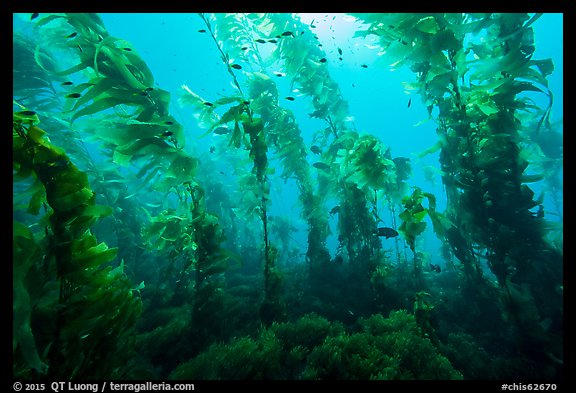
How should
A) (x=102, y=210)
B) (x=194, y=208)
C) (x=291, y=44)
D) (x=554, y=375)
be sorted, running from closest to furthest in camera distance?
(x=102, y=210), (x=554, y=375), (x=194, y=208), (x=291, y=44)

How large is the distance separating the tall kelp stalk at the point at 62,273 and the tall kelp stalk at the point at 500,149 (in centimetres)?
474

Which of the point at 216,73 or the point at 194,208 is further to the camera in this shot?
the point at 216,73

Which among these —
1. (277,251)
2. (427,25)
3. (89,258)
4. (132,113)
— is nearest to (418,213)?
(277,251)

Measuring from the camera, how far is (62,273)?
209cm

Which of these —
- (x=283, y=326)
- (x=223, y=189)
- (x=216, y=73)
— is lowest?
(x=283, y=326)

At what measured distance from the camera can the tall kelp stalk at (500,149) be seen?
3787mm

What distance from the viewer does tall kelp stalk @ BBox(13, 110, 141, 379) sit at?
1961 mm

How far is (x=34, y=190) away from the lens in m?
2.21

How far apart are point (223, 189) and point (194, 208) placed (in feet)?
27.6

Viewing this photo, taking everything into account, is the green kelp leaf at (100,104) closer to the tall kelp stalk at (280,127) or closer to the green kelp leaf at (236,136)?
the green kelp leaf at (236,136)

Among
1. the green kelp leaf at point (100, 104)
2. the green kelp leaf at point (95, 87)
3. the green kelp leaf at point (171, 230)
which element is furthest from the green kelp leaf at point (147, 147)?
the green kelp leaf at point (171, 230)

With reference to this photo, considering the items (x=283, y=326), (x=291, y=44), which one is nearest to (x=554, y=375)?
(x=283, y=326)
